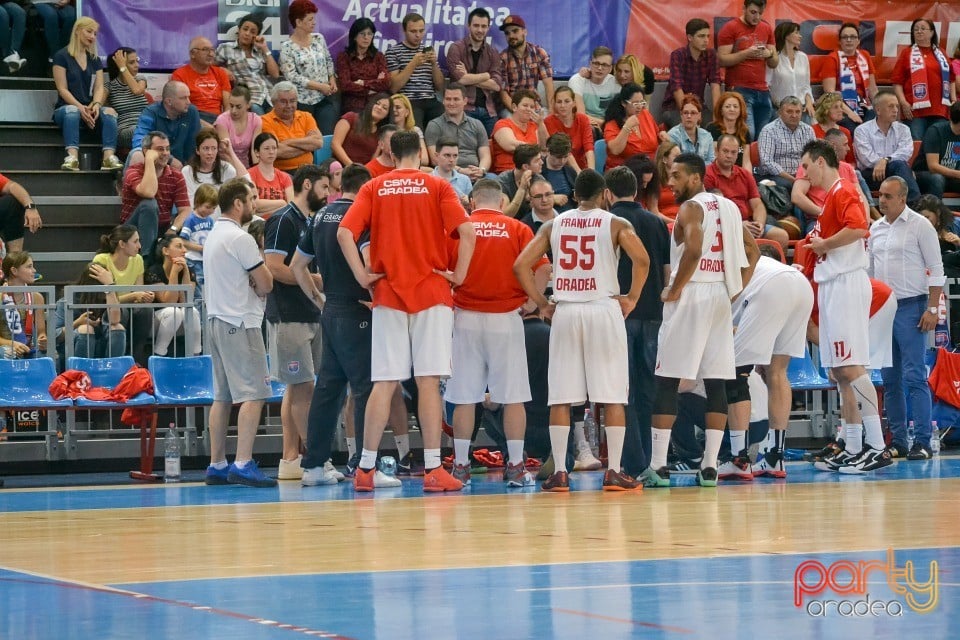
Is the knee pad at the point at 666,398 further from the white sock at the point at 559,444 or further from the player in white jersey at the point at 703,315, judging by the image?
the white sock at the point at 559,444

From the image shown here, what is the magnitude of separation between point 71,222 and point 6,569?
8.98 m

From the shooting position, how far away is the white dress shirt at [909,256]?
11.9 metres

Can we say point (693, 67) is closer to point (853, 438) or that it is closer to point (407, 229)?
point (853, 438)

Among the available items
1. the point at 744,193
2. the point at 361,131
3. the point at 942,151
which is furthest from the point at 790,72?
the point at 361,131

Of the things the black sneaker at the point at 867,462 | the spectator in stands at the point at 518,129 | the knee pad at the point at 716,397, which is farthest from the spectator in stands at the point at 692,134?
the knee pad at the point at 716,397

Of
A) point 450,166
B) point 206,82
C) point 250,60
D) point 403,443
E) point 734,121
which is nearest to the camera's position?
point 403,443

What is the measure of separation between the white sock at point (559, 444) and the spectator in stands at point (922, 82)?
987cm

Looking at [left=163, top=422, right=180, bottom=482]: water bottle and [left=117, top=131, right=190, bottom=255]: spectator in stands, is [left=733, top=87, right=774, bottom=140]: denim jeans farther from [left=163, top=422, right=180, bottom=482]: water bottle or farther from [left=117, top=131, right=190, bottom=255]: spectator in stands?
[left=163, top=422, right=180, bottom=482]: water bottle

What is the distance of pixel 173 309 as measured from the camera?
12227 millimetres

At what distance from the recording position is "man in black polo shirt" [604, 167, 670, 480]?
9844mm

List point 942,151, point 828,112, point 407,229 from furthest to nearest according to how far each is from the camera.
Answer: point 942,151
point 828,112
point 407,229

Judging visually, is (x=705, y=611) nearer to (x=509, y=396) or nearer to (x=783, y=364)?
(x=509, y=396)

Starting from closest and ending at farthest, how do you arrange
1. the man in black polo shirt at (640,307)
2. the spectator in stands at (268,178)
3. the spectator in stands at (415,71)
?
the man in black polo shirt at (640,307)
the spectator in stands at (268,178)
the spectator in stands at (415,71)

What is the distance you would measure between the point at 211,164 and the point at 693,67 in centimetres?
616
